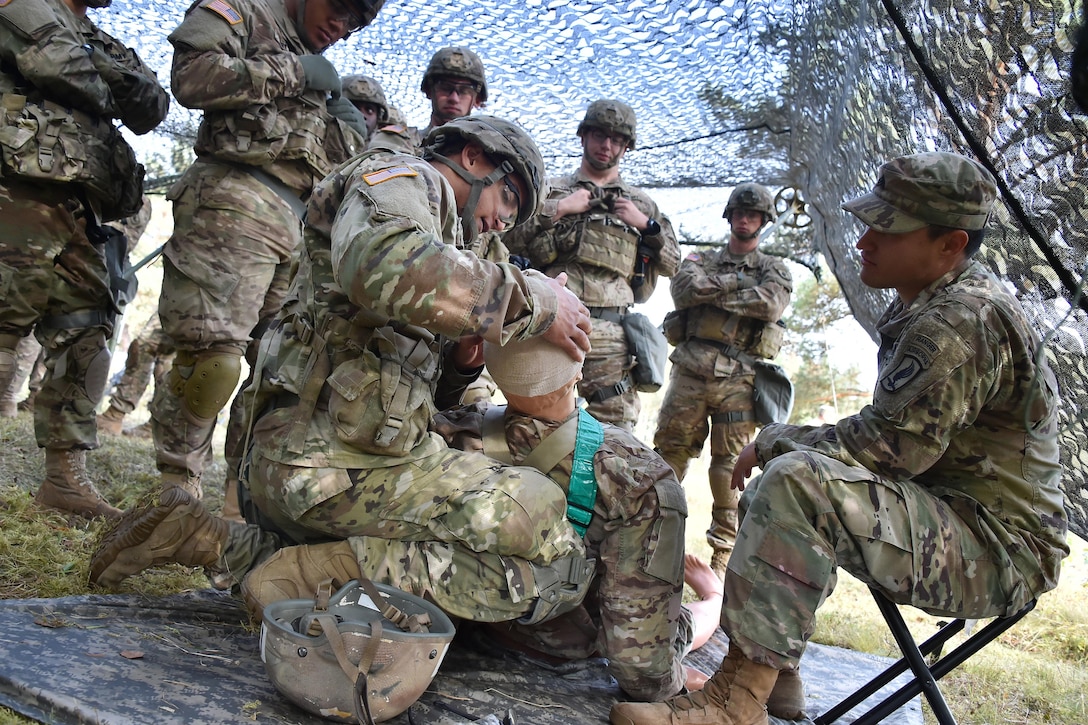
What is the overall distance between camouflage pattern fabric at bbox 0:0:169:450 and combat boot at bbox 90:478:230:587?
4.61 feet

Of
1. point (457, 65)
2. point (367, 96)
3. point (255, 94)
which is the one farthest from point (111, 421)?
point (255, 94)

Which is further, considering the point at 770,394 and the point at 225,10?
the point at 770,394

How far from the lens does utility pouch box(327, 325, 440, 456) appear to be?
7.78ft

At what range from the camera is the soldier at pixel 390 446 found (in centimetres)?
225

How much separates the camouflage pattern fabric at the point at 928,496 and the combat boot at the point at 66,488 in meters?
2.93

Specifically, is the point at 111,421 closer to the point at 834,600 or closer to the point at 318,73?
the point at 318,73

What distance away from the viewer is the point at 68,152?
348 centimetres

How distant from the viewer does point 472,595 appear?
2.37 meters

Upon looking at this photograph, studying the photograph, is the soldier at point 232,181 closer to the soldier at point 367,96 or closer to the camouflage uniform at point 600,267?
the soldier at point 367,96

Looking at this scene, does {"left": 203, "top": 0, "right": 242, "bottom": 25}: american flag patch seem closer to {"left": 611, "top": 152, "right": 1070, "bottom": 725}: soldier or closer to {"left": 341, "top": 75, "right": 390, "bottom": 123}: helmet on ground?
{"left": 341, "top": 75, "right": 390, "bottom": 123}: helmet on ground

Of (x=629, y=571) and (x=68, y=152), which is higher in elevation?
(x=68, y=152)

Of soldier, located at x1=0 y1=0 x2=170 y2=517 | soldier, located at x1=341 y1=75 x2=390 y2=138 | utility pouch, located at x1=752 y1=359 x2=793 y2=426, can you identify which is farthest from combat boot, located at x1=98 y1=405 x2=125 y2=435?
utility pouch, located at x1=752 y1=359 x2=793 y2=426

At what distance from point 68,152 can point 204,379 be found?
1.11 metres

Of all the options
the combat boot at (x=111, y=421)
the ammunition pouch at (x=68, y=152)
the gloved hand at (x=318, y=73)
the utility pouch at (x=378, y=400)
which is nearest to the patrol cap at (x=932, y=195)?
the utility pouch at (x=378, y=400)
